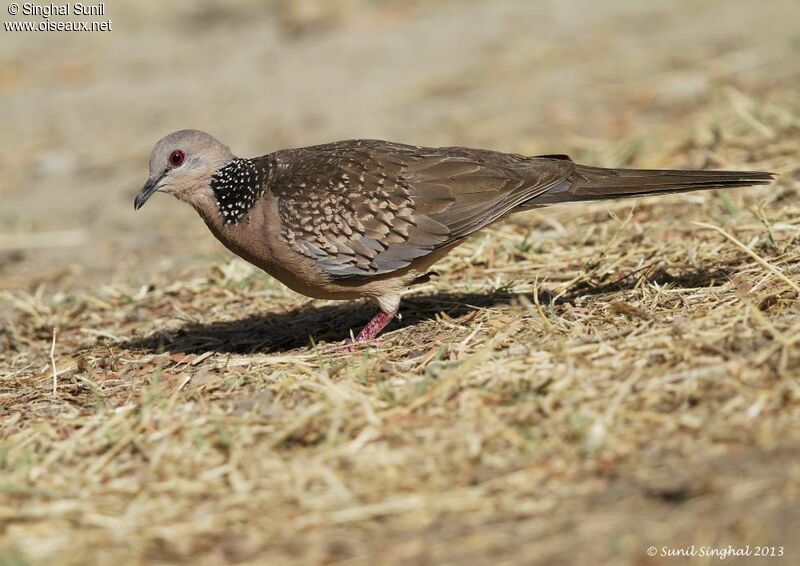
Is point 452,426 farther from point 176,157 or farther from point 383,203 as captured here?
point 176,157

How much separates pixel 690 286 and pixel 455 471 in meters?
2.07

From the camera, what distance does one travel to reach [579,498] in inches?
136

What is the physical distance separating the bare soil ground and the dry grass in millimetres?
12

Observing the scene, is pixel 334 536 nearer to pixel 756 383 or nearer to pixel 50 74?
pixel 756 383

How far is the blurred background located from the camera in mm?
8805

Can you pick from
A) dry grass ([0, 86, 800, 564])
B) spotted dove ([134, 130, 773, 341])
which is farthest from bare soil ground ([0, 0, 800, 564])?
spotted dove ([134, 130, 773, 341])

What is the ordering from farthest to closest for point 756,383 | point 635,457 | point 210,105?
1. point 210,105
2. point 756,383
3. point 635,457

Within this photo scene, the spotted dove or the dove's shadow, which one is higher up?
the spotted dove

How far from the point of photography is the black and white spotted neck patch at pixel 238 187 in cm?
538

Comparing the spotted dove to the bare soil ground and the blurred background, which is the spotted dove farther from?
the blurred background

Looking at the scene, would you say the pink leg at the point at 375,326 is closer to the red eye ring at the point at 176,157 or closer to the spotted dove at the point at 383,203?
the spotted dove at the point at 383,203

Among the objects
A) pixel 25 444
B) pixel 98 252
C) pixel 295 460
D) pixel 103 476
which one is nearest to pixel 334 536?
pixel 295 460

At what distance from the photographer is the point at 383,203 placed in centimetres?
520

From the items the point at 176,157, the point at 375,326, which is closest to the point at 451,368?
the point at 375,326
